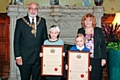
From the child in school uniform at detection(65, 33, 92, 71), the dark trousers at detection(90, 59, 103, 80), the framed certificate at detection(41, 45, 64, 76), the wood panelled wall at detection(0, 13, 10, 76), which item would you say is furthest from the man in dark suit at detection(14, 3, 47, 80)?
the wood panelled wall at detection(0, 13, 10, 76)

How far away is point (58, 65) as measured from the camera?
2779 mm

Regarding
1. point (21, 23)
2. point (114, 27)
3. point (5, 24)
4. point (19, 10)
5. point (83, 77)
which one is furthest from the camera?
point (5, 24)

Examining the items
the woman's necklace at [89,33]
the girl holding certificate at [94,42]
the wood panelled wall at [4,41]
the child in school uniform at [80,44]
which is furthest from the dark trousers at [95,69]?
the wood panelled wall at [4,41]

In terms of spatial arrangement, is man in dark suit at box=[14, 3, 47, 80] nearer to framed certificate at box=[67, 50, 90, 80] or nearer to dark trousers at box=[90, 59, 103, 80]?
framed certificate at box=[67, 50, 90, 80]

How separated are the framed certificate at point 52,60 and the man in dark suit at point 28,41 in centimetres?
15

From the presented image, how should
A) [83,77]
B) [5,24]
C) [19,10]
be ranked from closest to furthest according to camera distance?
1. [83,77]
2. [19,10]
3. [5,24]

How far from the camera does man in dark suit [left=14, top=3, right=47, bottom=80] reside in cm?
283

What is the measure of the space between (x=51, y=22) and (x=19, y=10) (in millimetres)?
621

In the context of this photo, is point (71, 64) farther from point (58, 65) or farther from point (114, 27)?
point (114, 27)

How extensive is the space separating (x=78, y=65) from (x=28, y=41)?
2.09 feet

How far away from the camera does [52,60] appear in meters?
2.78

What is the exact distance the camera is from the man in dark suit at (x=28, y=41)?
283cm

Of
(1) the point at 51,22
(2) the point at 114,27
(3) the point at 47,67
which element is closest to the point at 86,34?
(3) the point at 47,67

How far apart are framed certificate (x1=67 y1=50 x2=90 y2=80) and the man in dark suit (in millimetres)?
433
